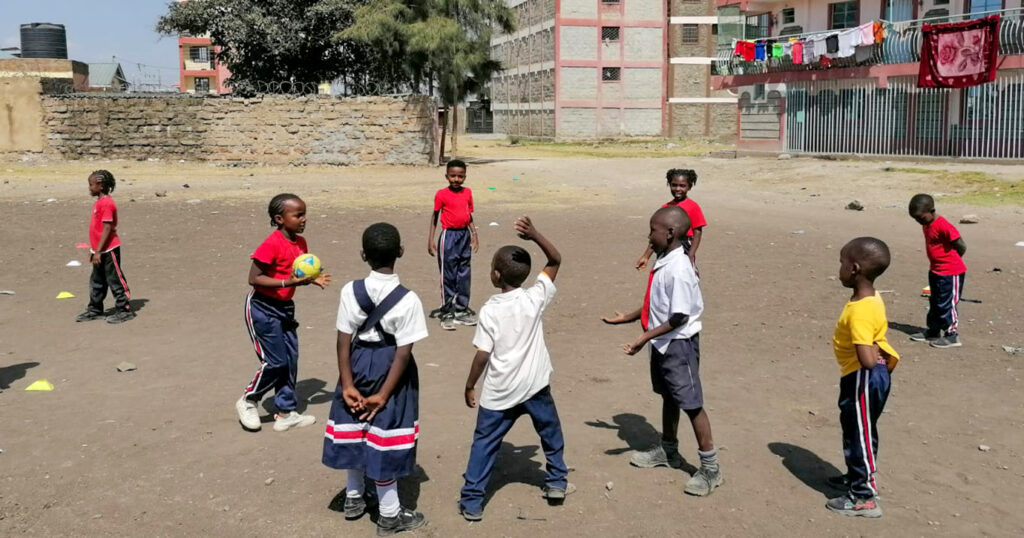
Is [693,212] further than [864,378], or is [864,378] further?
[693,212]

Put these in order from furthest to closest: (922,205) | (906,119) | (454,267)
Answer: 1. (906,119)
2. (454,267)
3. (922,205)

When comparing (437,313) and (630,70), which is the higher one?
(630,70)

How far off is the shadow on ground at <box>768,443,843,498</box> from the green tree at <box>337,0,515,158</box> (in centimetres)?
2416

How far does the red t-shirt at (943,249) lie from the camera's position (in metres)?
7.19

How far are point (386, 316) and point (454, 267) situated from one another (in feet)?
14.0

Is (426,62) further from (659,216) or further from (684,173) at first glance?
(659,216)

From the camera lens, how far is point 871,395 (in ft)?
13.3

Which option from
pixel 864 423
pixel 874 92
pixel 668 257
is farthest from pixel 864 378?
pixel 874 92

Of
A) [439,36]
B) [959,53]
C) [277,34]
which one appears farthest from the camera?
[277,34]

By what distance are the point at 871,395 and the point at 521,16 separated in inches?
2177

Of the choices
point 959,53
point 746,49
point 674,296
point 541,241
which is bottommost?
point 674,296

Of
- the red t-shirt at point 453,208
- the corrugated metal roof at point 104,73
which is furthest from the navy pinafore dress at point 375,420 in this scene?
the corrugated metal roof at point 104,73

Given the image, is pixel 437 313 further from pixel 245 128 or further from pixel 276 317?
pixel 245 128

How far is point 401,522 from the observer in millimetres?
3904
